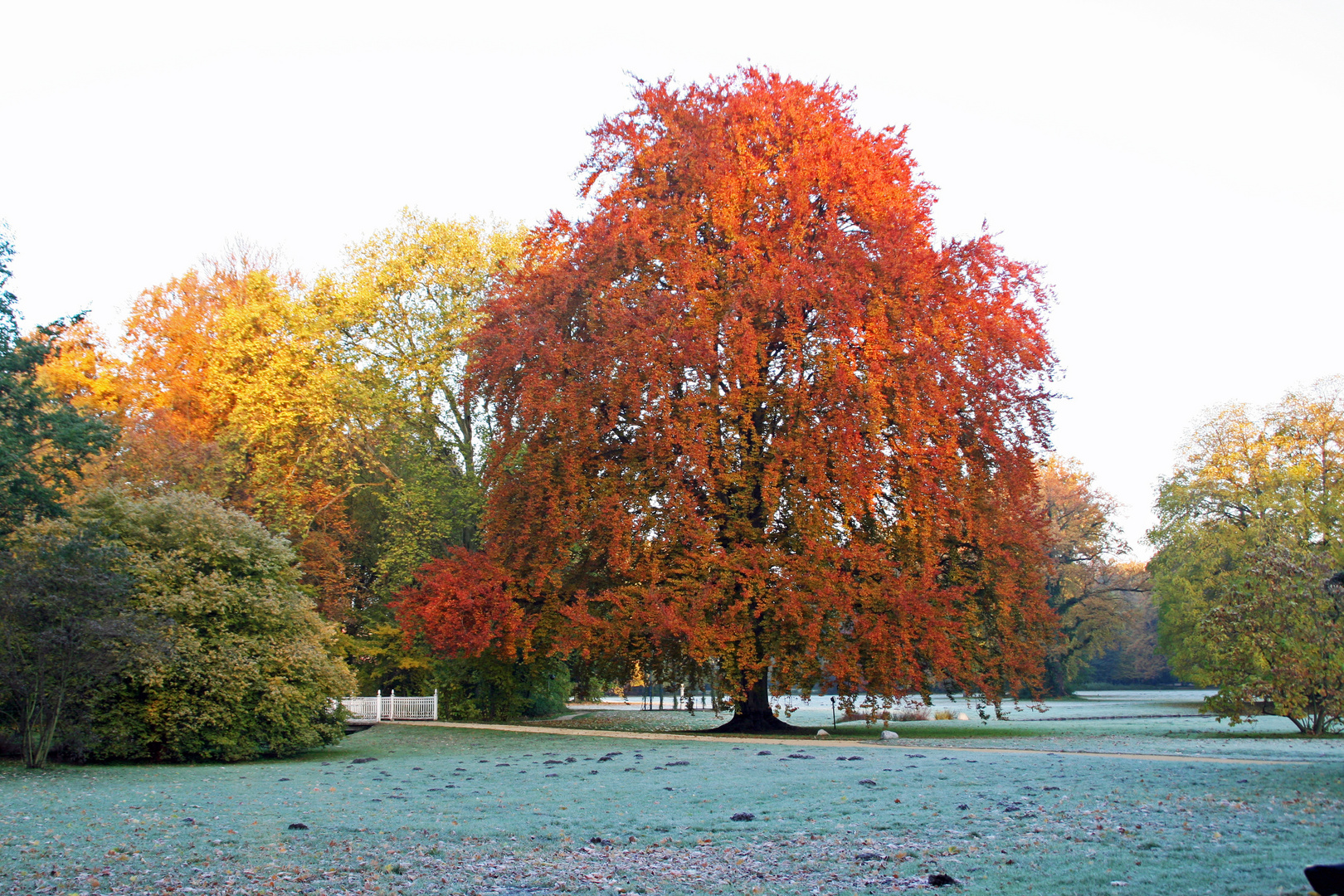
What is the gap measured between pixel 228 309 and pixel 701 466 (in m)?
20.1

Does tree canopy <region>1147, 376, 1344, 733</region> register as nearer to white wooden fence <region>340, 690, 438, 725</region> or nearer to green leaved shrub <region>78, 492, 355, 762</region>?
green leaved shrub <region>78, 492, 355, 762</region>

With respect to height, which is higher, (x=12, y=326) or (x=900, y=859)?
(x=12, y=326)

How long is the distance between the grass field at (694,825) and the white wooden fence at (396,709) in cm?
1627

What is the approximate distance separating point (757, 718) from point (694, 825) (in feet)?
53.6

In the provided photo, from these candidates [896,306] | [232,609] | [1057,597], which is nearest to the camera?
[232,609]

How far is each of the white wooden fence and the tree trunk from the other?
11958 millimetres

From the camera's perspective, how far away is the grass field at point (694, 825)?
19.1ft

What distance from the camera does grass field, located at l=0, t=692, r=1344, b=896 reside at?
5.82m

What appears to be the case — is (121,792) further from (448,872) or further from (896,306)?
(896,306)

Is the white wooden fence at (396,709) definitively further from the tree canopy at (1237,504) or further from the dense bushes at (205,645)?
the tree canopy at (1237,504)

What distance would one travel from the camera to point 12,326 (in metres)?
21.5

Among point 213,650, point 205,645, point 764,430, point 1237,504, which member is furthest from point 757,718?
point 1237,504

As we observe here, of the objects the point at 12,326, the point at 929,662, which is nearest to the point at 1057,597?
the point at 929,662

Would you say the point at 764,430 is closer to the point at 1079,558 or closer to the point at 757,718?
the point at 757,718
